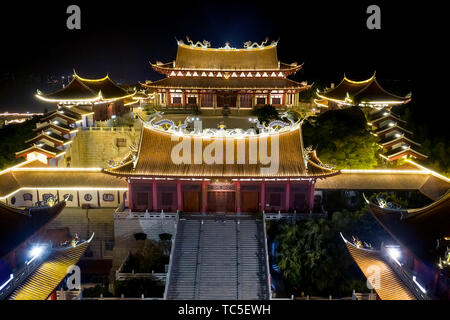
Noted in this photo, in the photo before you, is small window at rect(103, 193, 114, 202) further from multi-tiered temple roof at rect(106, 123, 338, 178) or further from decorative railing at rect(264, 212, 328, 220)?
decorative railing at rect(264, 212, 328, 220)

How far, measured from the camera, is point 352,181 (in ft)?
92.7

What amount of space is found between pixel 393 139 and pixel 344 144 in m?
5.87

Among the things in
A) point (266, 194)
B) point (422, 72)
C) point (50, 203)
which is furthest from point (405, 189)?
point (422, 72)

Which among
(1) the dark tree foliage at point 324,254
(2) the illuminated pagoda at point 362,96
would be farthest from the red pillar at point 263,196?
(2) the illuminated pagoda at point 362,96

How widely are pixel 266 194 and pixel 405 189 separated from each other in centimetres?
932

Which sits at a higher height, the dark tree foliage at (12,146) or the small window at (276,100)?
the small window at (276,100)

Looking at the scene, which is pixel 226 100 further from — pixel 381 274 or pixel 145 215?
pixel 381 274

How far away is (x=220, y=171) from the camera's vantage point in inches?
996

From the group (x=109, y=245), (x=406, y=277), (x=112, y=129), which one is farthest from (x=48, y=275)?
(x=112, y=129)

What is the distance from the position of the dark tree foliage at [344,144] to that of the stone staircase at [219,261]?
9390 mm

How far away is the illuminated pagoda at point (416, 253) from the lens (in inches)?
622

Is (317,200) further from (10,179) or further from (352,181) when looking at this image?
(10,179)

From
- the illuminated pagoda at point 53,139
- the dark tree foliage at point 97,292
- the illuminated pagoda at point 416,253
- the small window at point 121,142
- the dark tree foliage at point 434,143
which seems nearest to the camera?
the illuminated pagoda at point 416,253

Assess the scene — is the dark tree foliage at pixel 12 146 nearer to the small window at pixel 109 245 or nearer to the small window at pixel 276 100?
the small window at pixel 109 245
